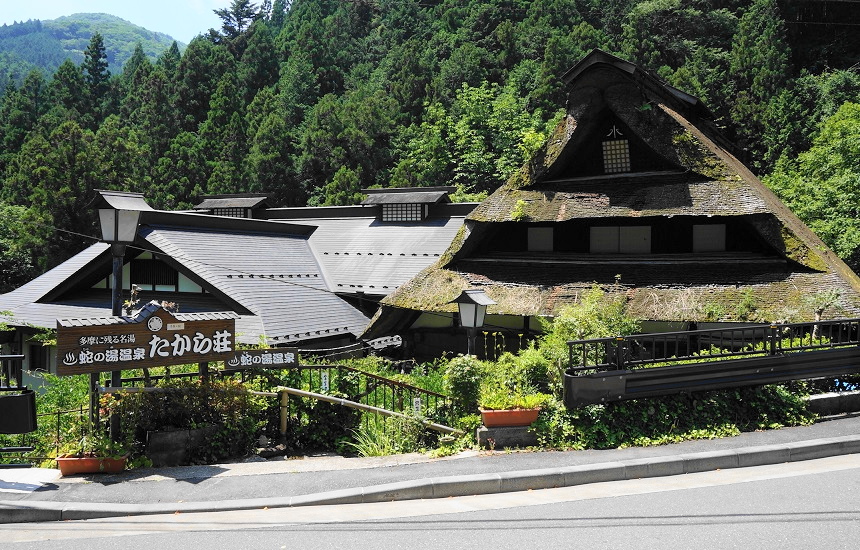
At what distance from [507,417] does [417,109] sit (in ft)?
178

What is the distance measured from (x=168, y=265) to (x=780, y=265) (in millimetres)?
18080

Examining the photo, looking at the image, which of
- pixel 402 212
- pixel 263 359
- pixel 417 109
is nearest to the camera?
pixel 263 359

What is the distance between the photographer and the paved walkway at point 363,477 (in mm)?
7645

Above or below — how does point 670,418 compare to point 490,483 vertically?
above

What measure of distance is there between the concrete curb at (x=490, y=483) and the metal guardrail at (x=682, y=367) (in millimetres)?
1368

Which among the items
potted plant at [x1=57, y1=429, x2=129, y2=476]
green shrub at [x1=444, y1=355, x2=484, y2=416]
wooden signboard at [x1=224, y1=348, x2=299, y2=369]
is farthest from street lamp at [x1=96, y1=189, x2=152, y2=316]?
green shrub at [x1=444, y1=355, x2=484, y2=416]

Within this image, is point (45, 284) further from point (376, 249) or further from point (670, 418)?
point (670, 418)

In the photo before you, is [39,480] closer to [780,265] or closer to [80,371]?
[80,371]

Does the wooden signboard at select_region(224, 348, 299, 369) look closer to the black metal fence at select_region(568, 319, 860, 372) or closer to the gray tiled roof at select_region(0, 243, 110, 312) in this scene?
the black metal fence at select_region(568, 319, 860, 372)

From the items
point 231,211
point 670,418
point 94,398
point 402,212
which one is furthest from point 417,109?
point 94,398

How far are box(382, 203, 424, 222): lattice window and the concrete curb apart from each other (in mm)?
20895

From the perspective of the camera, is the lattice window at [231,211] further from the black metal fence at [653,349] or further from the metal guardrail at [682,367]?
the metal guardrail at [682,367]

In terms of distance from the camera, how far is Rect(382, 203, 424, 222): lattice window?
1130 inches

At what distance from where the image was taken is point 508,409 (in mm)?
9672
